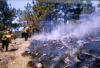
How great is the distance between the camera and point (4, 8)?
76.5 ft

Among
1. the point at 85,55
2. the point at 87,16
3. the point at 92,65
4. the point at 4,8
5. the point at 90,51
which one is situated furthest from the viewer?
the point at 4,8

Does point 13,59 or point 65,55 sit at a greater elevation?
point 65,55

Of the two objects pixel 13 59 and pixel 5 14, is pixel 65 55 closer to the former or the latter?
pixel 13 59

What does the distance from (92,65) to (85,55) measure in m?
0.95

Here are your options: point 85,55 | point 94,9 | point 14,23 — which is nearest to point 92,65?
point 85,55

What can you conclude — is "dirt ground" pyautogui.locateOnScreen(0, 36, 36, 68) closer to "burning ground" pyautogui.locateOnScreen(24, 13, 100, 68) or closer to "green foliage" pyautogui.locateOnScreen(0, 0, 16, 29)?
"burning ground" pyautogui.locateOnScreen(24, 13, 100, 68)

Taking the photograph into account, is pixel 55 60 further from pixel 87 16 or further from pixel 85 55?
pixel 87 16

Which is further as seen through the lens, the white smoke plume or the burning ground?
the white smoke plume

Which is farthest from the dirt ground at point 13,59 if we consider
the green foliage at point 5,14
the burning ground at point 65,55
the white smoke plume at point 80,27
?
the green foliage at point 5,14

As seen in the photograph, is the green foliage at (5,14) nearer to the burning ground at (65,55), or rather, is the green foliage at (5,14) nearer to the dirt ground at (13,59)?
the burning ground at (65,55)

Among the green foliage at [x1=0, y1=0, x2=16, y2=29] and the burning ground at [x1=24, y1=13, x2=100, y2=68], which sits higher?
the green foliage at [x1=0, y1=0, x2=16, y2=29]


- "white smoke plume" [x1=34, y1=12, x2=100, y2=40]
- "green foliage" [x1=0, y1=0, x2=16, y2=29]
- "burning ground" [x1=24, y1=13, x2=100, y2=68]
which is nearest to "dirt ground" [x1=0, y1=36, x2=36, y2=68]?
"burning ground" [x1=24, y1=13, x2=100, y2=68]

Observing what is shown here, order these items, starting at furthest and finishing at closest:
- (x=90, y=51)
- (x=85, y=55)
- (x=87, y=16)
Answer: (x=87, y=16) < (x=90, y=51) < (x=85, y=55)

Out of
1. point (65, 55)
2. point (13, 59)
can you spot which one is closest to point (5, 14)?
point (13, 59)
